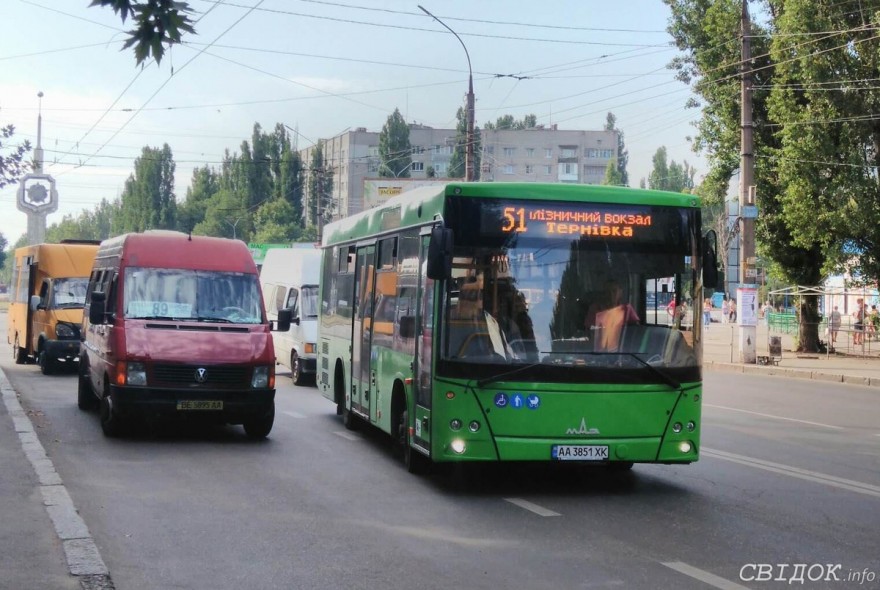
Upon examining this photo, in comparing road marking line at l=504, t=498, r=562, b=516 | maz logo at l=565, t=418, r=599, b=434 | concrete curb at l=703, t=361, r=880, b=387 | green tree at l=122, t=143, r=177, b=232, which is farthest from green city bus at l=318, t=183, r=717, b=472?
green tree at l=122, t=143, r=177, b=232

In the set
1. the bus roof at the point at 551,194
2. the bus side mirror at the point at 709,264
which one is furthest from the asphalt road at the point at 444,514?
the bus roof at the point at 551,194

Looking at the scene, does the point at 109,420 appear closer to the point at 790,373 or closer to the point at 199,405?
the point at 199,405

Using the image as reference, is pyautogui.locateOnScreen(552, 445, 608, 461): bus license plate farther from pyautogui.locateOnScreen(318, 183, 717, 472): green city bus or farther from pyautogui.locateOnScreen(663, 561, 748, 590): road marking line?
pyautogui.locateOnScreen(663, 561, 748, 590): road marking line

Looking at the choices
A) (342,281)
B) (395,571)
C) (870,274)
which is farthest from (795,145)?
(395,571)

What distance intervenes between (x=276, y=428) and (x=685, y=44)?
79.3 ft

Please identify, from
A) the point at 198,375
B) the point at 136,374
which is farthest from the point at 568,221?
the point at 136,374

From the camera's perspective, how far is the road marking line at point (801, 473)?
10.6m

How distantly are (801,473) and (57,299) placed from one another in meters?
16.8

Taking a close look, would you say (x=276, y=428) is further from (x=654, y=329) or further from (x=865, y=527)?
(x=865, y=527)

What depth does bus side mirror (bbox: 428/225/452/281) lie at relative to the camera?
32.2 feet

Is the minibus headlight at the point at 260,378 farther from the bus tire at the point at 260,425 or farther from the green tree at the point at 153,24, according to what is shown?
the green tree at the point at 153,24

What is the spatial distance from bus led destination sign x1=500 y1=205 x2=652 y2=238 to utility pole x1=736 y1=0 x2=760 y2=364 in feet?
64.4

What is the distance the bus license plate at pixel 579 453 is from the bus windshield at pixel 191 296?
5448 millimetres

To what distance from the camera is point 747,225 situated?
2953 centimetres
